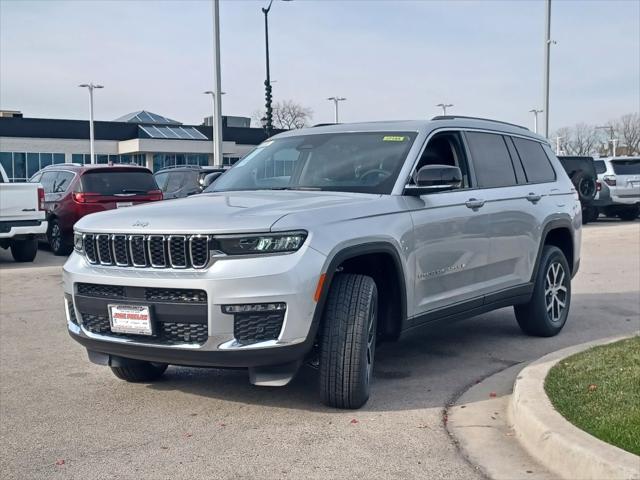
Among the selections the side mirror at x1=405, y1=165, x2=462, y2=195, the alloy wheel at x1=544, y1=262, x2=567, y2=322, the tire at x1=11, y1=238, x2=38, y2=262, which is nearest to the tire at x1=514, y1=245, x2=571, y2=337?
the alloy wheel at x1=544, y1=262, x2=567, y2=322

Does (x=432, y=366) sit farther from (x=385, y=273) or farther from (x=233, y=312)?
(x=233, y=312)

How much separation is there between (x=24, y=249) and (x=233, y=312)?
1066cm

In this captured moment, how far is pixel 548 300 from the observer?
746 centimetres

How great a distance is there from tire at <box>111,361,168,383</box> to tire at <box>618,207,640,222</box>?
20.9m

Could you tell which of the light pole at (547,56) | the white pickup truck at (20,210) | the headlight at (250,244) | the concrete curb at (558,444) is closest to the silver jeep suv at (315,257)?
the headlight at (250,244)

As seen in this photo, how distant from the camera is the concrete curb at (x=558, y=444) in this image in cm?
370

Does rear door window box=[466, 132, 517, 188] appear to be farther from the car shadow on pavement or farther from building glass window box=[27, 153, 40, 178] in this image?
building glass window box=[27, 153, 40, 178]

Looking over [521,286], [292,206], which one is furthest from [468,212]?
[292,206]

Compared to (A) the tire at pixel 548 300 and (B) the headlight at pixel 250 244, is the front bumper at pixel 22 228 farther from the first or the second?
(B) the headlight at pixel 250 244

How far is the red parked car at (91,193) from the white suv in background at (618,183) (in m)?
13.8

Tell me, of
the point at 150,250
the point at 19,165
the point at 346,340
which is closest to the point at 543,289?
the point at 346,340

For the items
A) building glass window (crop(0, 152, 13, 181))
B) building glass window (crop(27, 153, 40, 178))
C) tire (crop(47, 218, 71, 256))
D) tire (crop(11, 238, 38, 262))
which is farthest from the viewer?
building glass window (crop(27, 153, 40, 178))

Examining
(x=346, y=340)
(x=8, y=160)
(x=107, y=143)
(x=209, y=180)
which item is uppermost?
(x=107, y=143)

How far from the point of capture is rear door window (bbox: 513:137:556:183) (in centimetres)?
742
